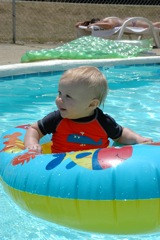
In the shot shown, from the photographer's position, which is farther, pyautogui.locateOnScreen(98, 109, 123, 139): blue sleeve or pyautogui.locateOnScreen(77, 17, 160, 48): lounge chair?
pyautogui.locateOnScreen(77, 17, 160, 48): lounge chair

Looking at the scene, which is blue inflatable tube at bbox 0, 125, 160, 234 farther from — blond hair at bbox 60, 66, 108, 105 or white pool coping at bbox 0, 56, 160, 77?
white pool coping at bbox 0, 56, 160, 77

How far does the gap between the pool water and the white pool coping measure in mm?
76

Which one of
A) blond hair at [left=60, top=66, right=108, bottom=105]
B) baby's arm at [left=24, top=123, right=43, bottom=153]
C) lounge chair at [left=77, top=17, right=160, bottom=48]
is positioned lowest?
lounge chair at [left=77, top=17, right=160, bottom=48]

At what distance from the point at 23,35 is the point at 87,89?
36.8 feet

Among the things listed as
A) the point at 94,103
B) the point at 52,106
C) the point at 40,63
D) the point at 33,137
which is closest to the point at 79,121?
the point at 94,103

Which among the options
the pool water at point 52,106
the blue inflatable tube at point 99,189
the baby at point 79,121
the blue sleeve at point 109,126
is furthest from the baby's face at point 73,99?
the pool water at point 52,106

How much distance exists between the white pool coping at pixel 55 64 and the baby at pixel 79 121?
3840mm

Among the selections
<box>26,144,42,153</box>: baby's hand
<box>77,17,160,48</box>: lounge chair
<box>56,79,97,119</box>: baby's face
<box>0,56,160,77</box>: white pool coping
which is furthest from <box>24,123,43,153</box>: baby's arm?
<box>77,17,160,48</box>: lounge chair

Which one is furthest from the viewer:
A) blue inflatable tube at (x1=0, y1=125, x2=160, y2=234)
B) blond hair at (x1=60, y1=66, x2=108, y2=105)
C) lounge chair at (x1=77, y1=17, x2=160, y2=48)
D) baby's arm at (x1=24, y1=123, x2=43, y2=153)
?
lounge chair at (x1=77, y1=17, x2=160, y2=48)

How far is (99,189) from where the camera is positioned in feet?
7.41

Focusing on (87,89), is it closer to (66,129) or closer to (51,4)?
(66,129)

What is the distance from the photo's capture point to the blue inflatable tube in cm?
224

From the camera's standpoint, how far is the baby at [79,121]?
8.88 feet

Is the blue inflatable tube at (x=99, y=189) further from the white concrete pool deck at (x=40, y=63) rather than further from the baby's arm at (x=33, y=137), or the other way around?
the white concrete pool deck at (x=40, y=63)
